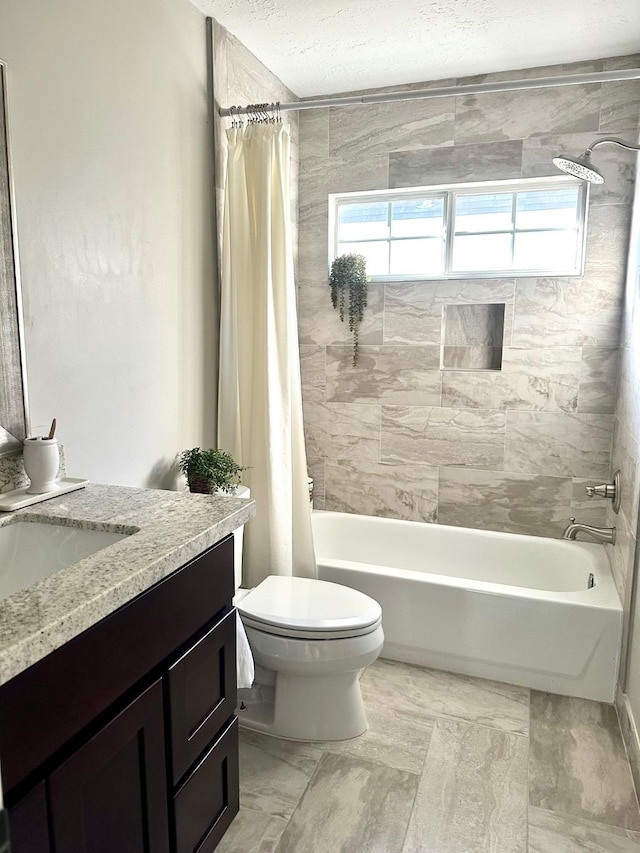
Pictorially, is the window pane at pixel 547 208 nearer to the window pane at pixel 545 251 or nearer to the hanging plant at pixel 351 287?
the window pane at pixel 545 251

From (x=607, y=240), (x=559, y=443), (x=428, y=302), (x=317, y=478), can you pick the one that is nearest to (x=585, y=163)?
(x=607, y=240)

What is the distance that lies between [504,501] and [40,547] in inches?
89.2

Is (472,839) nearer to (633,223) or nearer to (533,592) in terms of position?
(533,592)

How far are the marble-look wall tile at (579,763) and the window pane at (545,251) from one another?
188cm

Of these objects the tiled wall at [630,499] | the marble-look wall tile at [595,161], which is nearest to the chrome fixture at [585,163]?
the tiled wall at [630,499]

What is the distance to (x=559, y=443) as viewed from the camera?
2.86 metres

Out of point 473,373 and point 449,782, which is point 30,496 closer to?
point 449,782

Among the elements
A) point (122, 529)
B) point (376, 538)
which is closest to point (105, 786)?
point (122, 529)

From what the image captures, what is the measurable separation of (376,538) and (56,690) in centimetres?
236

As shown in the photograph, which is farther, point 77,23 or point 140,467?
point 140,467

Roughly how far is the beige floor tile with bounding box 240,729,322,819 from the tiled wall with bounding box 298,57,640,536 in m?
1.43

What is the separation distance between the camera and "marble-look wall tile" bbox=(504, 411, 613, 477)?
2795 millimetres

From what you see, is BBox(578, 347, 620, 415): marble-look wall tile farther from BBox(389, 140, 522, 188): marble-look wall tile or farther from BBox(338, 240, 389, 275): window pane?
BBox(338, 240, 389, 275): window pane

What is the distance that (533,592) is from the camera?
7.59 ft
